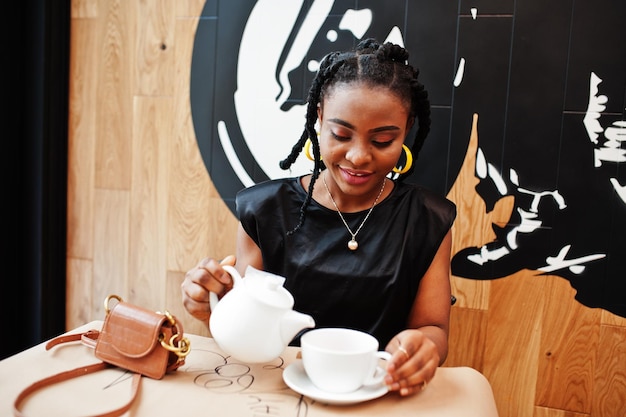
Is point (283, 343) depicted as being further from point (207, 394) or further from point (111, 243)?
point (111, 243)

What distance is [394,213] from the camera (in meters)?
1.25

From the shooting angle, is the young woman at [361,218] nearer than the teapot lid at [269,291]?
No

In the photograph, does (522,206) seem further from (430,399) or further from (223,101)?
(223,101)

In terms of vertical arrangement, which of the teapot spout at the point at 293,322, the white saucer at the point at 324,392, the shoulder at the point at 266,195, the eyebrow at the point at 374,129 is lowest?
the white saucer at the point at 324,392

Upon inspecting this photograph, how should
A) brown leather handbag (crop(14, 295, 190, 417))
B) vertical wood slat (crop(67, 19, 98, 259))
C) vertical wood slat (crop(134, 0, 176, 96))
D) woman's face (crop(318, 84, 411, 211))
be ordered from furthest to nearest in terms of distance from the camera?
vertical wood slat (crop(67, 19, 98, 259)) < vertical wood slat (crop(134, 0, 176, 96)) < woman's face (crop(318, 84, 411, 211)) < brown leather handbag (crop(14, 295, 190, 417))

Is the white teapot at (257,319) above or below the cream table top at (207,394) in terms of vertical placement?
above

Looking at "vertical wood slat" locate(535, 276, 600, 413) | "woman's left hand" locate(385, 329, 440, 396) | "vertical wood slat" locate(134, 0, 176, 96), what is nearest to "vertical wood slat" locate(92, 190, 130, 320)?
"vertical wood slat" locate(134, 0, 176, 96)

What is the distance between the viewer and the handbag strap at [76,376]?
0.72 m

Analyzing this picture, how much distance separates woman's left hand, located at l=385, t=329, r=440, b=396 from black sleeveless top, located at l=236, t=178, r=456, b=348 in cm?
34

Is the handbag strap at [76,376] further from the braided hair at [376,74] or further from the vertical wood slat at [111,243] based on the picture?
the vertical wood slat at [111,243]

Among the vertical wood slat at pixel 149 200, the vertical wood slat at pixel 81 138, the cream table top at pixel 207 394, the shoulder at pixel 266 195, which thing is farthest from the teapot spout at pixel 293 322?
the vertical wood slat at pixel 81 138

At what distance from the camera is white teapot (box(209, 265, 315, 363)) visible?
2.55ft

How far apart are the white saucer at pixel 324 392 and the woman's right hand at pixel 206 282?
0.63 ft

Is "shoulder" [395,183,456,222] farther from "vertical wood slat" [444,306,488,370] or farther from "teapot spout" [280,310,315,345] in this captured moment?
"teapot spout" [280,310,315,345]
